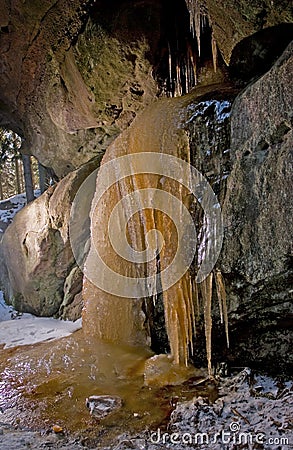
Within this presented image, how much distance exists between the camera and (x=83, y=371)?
4.44 metres

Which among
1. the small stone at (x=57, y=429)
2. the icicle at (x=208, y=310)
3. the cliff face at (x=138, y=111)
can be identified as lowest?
the small stone at (x=57, y=429)

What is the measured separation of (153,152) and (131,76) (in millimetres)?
1842

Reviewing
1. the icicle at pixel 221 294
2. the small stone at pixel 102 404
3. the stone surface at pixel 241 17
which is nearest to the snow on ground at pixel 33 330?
the small stone at pixel 102 404

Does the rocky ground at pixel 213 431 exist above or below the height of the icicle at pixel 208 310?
below

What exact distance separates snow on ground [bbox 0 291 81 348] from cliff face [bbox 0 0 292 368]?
0.36 meters

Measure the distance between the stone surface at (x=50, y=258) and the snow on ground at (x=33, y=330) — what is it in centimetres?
33

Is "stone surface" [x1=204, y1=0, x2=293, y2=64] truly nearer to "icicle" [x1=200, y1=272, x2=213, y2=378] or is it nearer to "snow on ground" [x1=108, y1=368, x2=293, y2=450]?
"icicle" [x1=200, y1=272, x2=213, y2=378]

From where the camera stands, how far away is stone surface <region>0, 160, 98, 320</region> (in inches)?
305

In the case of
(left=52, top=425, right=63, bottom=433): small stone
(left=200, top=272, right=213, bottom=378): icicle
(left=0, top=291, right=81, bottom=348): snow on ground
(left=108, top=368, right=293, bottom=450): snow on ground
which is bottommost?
(left=108, top=368, right=293, bottom=450): snow on ground

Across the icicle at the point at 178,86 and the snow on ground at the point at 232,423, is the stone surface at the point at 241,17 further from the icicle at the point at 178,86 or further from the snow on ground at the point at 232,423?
the snow on ground at the point at 232,423

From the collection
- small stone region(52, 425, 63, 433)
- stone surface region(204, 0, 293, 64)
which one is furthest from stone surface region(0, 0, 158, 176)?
small stone region(52, 425, 63, 433)

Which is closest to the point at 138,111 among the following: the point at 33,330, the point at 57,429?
the point at 33,330

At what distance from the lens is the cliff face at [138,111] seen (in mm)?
3617

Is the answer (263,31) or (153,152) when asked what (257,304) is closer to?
(153,152)
